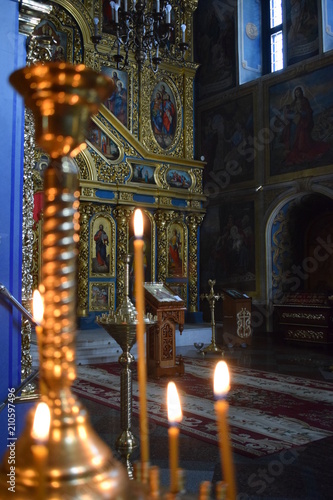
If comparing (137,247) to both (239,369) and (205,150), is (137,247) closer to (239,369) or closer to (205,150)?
(239,369)

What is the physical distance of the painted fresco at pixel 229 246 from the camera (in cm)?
1352

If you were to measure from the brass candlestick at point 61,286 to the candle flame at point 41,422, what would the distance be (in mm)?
26

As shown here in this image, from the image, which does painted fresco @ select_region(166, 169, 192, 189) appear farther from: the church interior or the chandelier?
the chandelier

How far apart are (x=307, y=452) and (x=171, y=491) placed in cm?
360

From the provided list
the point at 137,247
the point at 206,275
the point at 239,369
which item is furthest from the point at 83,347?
the point at 137,247

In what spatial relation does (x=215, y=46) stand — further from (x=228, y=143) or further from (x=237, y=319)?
(x=237, y=319)

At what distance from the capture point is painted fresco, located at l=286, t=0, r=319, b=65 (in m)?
12.2

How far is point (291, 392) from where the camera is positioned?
6000 millimetres

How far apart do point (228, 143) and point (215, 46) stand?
9.81 feet

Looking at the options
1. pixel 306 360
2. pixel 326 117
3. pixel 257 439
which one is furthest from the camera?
pixel 326 117

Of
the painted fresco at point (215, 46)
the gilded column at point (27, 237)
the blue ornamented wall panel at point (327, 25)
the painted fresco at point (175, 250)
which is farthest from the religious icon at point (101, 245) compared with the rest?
the gilded column at point (27, 237)

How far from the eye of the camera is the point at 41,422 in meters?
0.50

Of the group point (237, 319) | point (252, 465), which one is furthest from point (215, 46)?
point (252, 465)

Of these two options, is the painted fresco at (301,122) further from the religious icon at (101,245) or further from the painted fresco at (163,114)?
the religious icon at (101,245)
